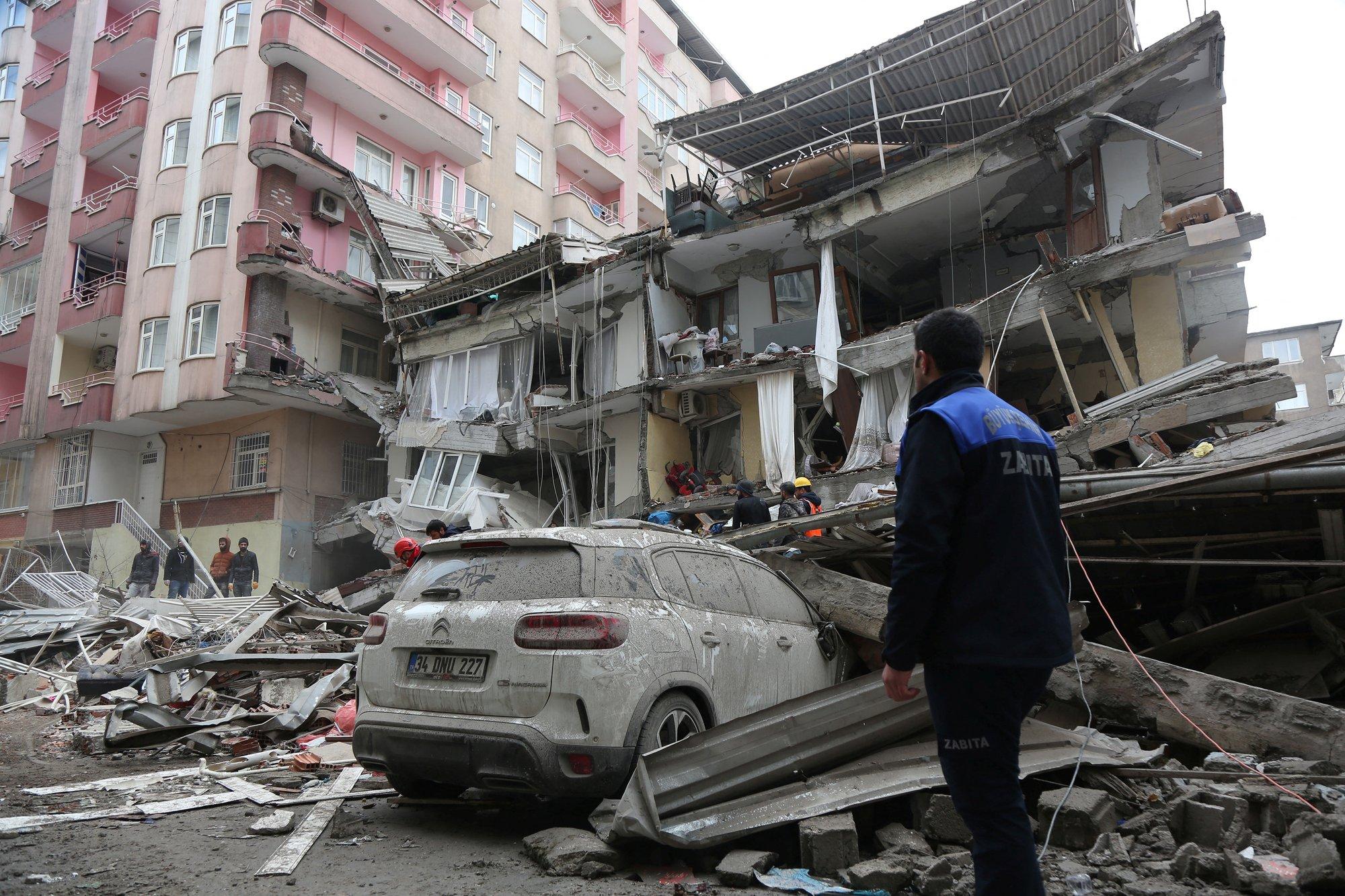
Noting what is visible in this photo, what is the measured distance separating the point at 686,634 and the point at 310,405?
810 inches

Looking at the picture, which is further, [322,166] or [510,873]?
[322,166]

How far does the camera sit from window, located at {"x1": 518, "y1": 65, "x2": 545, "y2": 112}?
99.9ft

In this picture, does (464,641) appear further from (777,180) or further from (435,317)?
(435,317)

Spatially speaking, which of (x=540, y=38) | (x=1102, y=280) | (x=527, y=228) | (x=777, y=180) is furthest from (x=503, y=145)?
(x=1102, y=280)


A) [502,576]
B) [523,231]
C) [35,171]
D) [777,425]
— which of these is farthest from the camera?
[35,171]

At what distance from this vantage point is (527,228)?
29.9 meters

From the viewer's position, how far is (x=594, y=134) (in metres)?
33.2

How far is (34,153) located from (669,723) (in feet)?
124

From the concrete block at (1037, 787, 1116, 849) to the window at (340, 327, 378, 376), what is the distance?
923 inches

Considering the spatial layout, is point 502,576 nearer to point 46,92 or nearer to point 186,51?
point 186,51

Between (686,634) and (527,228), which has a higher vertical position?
(527,228)

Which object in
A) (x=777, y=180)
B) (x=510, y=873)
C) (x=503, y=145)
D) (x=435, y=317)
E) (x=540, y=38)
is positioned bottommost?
(x=510, y=873)

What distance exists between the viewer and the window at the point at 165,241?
23984 millimetres

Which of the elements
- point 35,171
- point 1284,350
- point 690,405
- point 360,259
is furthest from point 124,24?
point 1284,350
